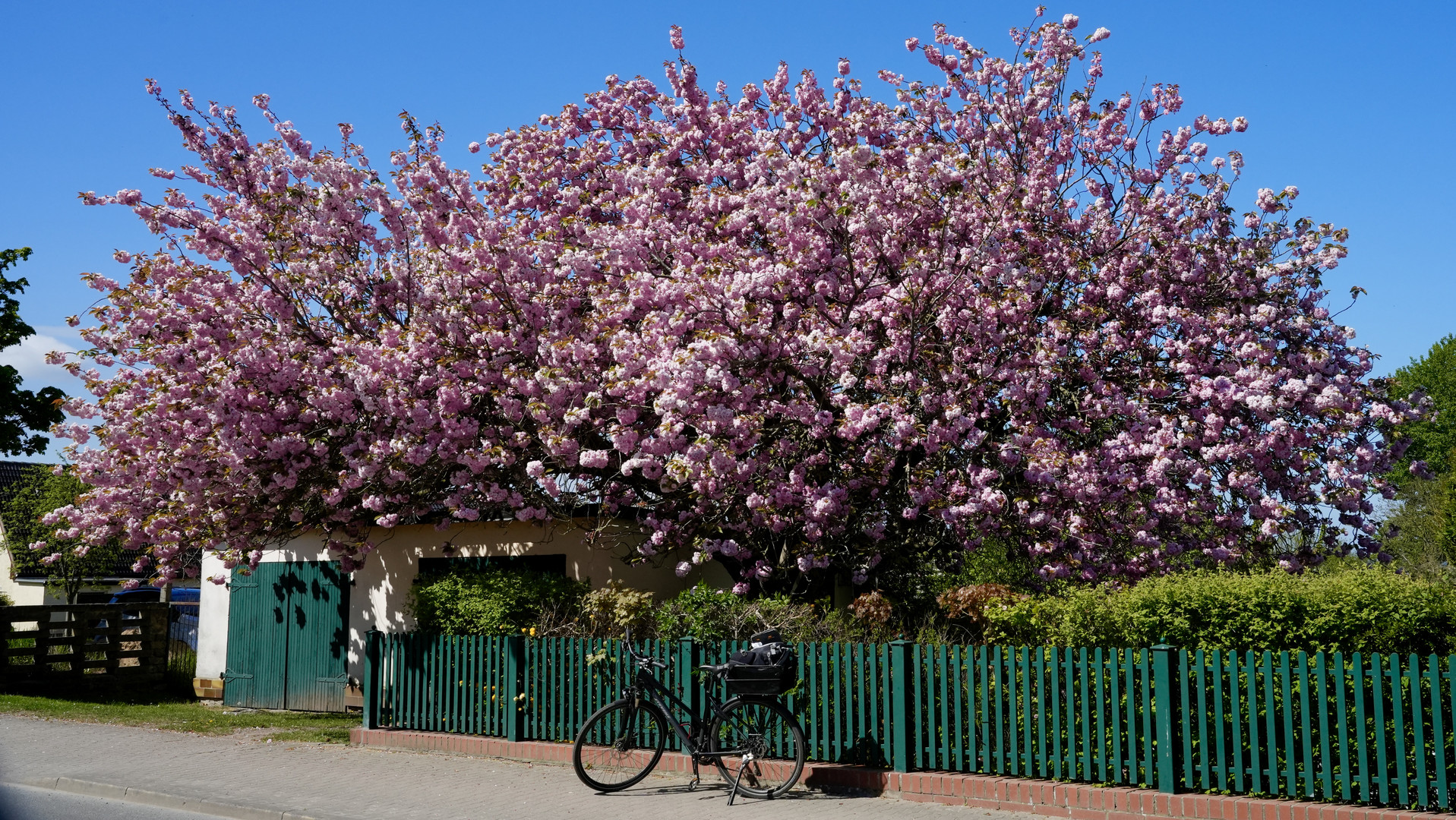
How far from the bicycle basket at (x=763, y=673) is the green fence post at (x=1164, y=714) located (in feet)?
9.28

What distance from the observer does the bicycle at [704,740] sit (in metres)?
9.73

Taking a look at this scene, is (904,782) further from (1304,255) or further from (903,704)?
(1304,255)

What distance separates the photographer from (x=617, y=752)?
33.1ft

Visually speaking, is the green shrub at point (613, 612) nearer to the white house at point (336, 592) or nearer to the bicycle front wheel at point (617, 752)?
the bicycle front wheel at point (617, 752)

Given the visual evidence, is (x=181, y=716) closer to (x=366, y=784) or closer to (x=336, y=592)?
(x=336, y=592)

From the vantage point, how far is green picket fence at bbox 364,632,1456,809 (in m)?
7.94

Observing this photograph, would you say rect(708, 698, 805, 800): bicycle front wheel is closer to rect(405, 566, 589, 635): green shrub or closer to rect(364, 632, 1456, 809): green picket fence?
rect(364, 632, 1456, 809): green picket fence

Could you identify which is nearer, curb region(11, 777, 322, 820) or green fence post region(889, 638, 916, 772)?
curb region(11, 777, 322, 820)

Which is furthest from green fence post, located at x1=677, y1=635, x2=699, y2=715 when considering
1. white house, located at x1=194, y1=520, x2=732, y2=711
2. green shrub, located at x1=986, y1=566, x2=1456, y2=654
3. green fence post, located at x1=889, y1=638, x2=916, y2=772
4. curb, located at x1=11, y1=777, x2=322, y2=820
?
white house, located at x1=194, y1=520, x2=732, y2=711

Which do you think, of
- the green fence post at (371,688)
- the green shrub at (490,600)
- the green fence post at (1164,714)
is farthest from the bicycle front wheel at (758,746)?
the green fence post at (371,688)

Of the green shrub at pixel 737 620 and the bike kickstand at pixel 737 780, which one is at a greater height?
the green shrub at pixel 737 620

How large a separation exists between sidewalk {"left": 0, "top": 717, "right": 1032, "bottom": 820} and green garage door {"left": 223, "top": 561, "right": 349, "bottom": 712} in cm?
278

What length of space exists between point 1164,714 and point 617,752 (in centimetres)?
448

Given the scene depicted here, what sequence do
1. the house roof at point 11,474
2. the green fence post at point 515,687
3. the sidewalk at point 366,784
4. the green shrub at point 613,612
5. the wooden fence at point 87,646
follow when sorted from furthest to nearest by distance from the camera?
the house roof at point 11,474
the wooden fence at point 87,646
the green shrub at point 613,612
the green fence post at point 515,687
the sidewalk at point 366,784
